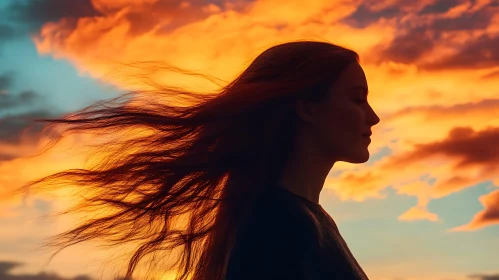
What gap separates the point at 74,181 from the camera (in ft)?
18.1

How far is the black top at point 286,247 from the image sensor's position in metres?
4.61

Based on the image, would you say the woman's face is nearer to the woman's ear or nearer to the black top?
the woman's ear

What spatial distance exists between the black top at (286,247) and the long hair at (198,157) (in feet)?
0.78

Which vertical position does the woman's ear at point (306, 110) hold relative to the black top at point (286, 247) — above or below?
above

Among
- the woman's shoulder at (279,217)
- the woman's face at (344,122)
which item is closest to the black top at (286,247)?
the woman's shoulder at (279,217)

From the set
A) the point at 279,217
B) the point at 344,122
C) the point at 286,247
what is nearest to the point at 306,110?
the point at 344,122

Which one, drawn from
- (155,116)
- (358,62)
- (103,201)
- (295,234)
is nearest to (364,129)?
(358,62)

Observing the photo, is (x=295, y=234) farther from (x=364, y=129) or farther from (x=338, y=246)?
(x=364, y=129)

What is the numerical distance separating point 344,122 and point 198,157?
820 mm

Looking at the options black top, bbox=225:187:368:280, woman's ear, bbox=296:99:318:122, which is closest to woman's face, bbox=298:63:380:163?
woman's ear, bbox=296:99:318:122

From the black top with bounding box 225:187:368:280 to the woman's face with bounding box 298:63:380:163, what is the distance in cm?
40

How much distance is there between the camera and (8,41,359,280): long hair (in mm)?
5160

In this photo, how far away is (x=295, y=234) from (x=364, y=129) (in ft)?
2.78

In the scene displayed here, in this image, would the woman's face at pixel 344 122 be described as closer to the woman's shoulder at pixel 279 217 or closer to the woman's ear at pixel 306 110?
the woman's ear at pixel 306 110
